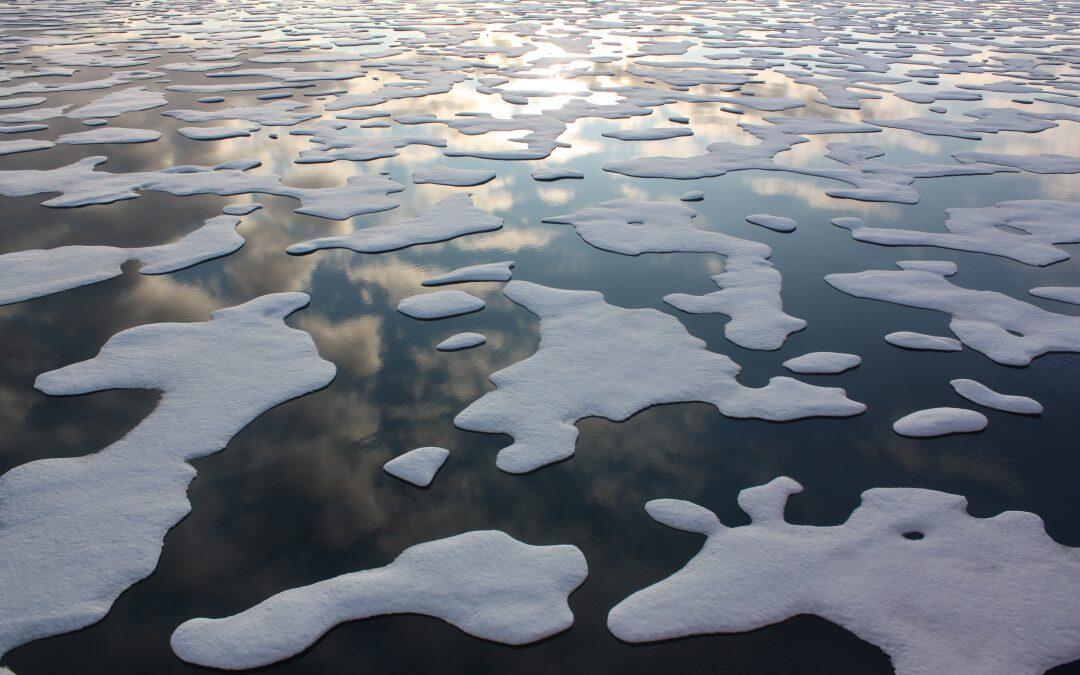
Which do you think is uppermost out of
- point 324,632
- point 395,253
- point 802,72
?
point 802,72

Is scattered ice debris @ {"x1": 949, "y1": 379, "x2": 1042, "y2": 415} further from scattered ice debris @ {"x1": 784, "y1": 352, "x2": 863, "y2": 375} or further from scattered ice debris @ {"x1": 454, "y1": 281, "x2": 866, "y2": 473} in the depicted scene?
scattered ice debris @ {"x1": 454, "y1": 281, "x2": 866, "y2": 473}

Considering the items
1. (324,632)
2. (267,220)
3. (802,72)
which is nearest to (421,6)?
(802,72)

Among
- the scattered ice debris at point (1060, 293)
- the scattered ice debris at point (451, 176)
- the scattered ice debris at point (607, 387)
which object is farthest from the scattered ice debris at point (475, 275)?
the scattered ice debris at point (1060, 293)

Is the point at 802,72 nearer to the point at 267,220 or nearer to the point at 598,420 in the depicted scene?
the point at 267,220

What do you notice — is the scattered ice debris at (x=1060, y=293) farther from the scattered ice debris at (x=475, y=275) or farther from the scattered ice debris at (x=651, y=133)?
the scattered ice debris at (x=651, y=133)

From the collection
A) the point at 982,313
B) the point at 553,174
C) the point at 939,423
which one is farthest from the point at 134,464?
the point at 553,174

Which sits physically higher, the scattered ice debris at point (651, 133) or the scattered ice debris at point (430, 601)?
the scattered ice debris at point (651, 133)
